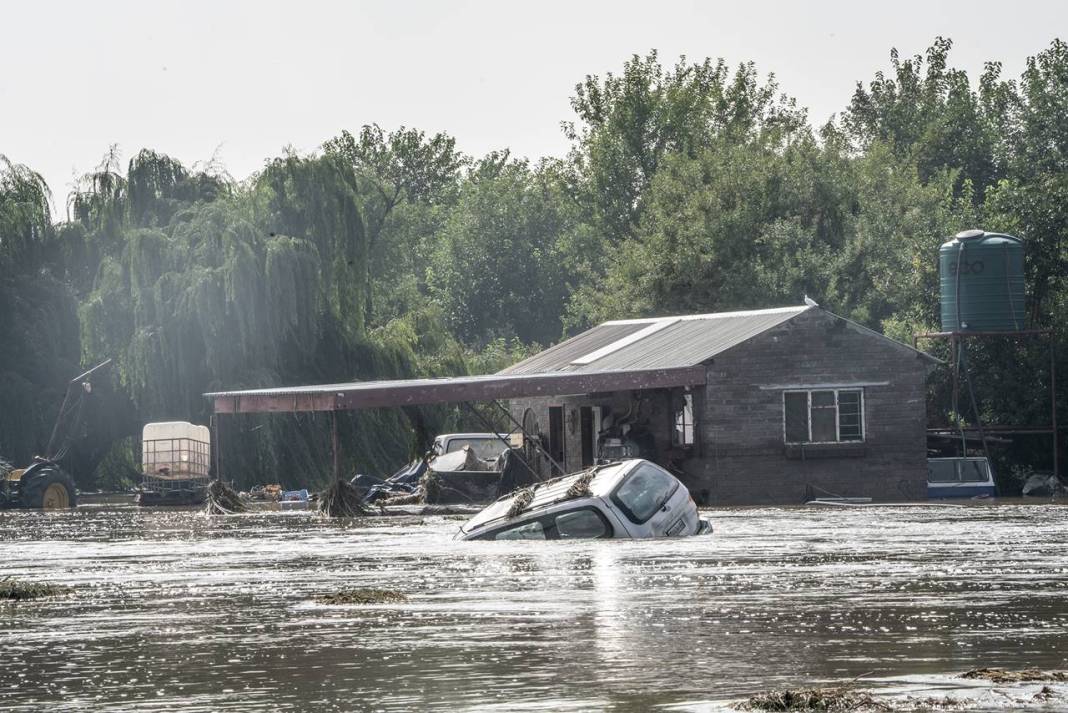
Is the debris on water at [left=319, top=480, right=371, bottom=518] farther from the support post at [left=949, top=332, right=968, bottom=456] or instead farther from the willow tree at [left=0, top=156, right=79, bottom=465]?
the willow tree at [left=0, top=156, right=79, bottom=465]

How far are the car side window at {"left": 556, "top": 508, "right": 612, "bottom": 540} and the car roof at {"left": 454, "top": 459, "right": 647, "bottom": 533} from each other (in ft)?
0.77

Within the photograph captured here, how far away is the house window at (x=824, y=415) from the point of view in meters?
45.4

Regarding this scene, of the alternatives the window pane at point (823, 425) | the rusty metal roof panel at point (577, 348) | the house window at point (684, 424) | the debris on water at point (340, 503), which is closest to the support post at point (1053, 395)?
the window pane at point (823, 425)

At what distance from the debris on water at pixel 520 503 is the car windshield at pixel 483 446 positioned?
1807 cm

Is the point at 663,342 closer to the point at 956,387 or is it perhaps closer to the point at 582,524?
the point at 956,387

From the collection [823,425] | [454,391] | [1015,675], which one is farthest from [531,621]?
[823,425]

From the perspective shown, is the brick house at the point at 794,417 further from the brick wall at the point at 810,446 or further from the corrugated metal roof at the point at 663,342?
the corrugated metal roof at the point at 663,342

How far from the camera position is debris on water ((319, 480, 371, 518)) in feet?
137

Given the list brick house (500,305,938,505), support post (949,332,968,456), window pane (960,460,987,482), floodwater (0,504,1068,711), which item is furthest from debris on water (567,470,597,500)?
support post (949,332,968,456)

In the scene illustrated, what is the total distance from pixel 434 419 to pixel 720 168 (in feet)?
64.3

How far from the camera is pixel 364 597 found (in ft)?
68.5

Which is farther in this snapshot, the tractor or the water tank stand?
the water tank stand

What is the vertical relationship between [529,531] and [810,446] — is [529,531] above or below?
below

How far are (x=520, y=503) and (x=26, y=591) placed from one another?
9.75 metres
